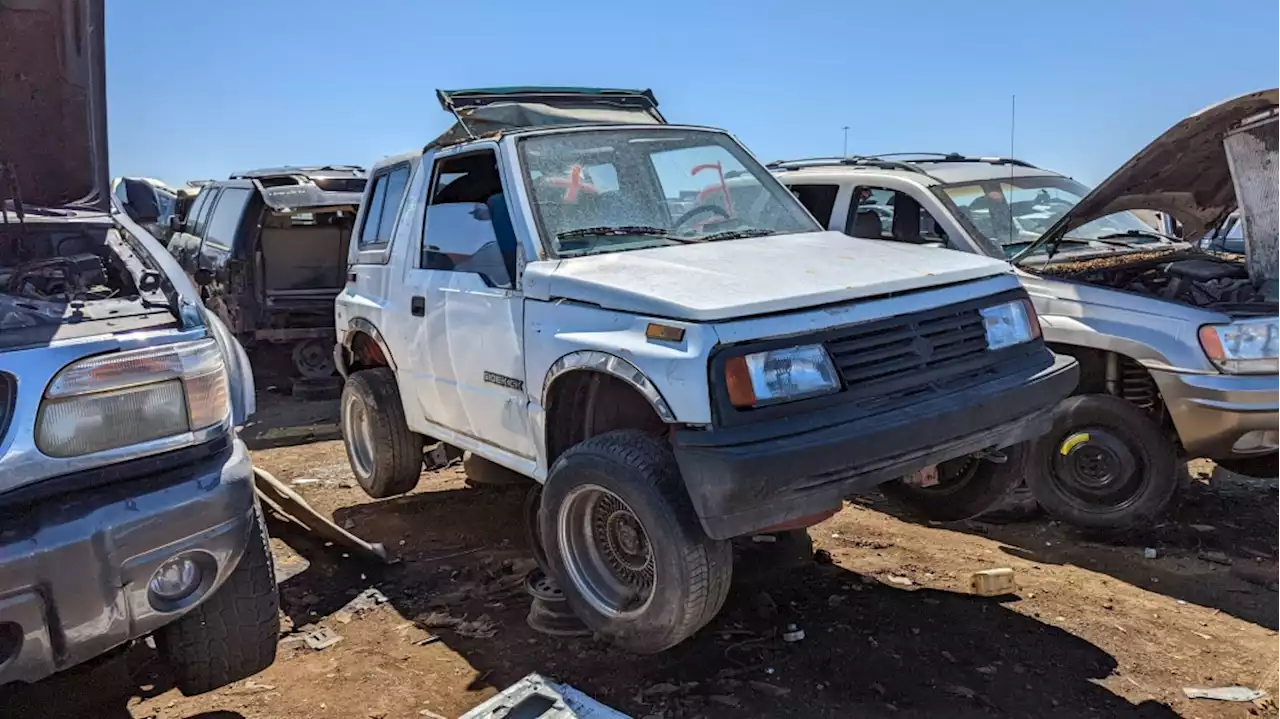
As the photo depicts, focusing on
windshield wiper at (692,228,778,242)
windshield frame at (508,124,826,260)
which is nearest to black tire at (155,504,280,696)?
windshield frame at (508,124,826,260)

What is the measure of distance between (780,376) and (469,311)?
5.70 feet

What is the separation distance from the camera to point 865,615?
3920mm

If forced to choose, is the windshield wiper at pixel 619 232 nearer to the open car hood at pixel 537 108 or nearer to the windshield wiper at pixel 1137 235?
the open car hood at pixel 537 108

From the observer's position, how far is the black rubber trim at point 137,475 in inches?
96.3

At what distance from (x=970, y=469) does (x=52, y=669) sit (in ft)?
11.5

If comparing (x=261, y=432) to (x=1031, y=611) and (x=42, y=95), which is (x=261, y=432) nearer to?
(x=42, y=95)

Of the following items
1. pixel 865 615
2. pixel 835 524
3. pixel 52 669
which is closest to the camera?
pixel 52 669

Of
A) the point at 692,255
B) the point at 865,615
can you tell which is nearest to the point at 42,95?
the point at 692,255

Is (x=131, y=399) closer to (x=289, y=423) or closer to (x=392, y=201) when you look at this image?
(x=392, y=201)

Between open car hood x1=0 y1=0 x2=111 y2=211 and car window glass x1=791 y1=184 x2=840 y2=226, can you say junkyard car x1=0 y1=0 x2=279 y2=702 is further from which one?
car window glass x1=791 y1=184 x2=840 y2=226

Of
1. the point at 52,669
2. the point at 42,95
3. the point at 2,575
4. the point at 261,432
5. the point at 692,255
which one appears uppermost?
the point at 42,95

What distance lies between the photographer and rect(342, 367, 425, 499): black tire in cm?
532

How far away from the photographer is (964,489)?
14.0 feet

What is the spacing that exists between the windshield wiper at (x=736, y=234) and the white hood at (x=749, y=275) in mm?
72
